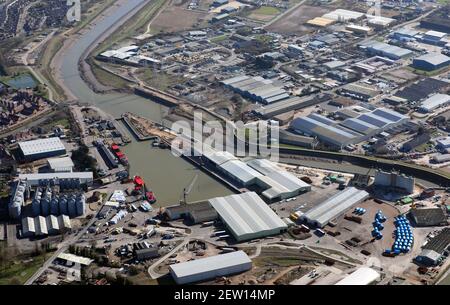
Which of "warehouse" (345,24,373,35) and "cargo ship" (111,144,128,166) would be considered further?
"warehouse" (345,24,373,35)

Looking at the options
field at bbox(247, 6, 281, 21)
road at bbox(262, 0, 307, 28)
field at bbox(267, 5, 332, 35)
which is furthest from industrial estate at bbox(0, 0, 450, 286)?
field at bbox(247, 6, 281, 21)

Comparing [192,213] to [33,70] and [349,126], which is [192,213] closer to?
[349,126]

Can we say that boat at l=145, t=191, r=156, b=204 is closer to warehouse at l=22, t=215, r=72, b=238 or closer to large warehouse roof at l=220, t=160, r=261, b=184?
warehouse at l=22, t=215, r=72, b=238

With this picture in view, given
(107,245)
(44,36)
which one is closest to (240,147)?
(107,245)

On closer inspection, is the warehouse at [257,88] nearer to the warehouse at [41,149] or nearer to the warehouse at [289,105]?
the warehouse at [289,105]

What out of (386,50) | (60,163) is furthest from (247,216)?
(386,50)

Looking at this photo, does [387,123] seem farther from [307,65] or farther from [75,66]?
[75,66]
